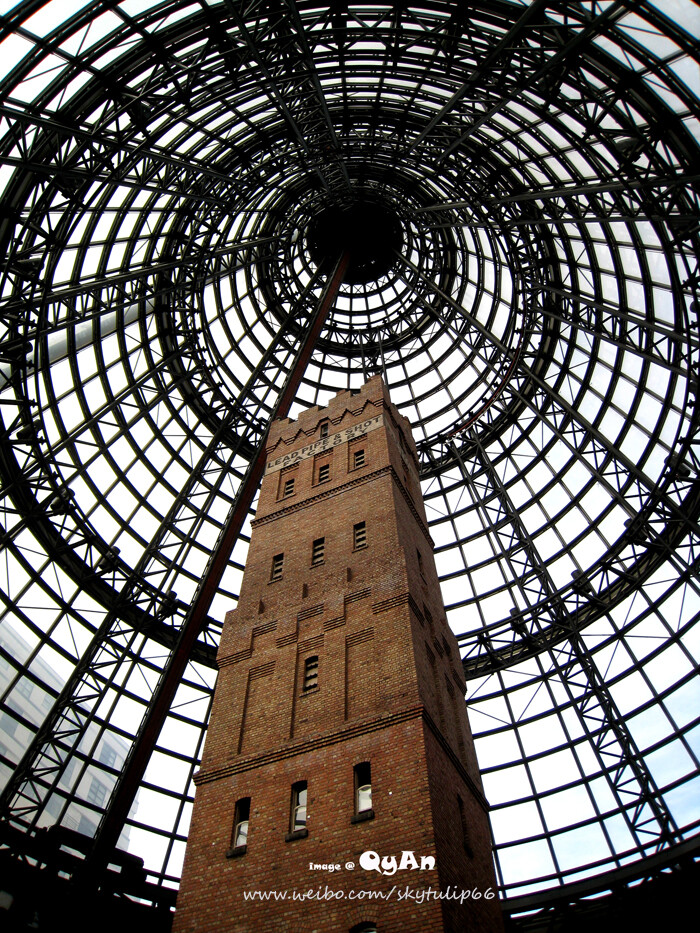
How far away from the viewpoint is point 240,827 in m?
15.8

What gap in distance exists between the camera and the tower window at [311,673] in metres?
18.1

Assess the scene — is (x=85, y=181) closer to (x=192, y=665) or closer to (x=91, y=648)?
(x=91, y=648)

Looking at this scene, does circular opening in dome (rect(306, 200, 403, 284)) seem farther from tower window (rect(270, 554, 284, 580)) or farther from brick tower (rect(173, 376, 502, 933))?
tower window (rect(270, 554, 284, 580))

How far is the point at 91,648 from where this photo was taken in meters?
26.6

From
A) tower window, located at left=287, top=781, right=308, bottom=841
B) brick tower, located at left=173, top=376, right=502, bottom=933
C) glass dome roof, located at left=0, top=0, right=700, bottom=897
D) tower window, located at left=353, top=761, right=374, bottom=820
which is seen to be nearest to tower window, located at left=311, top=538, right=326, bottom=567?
brick tower, located at left=173, top=376, right=502, bottom=933

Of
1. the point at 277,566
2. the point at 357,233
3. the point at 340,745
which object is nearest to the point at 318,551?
the point at 277,566

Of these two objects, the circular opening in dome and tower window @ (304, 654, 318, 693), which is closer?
tower window @ (304, 654, 318, 693)

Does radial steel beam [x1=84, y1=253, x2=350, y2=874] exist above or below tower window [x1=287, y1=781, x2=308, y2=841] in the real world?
above

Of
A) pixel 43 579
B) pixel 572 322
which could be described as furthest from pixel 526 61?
pixel 43 579

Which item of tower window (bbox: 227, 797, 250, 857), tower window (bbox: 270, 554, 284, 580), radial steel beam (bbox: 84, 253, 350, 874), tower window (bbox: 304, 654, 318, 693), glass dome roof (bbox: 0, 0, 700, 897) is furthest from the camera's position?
tower window (bbox: 270, 554, 284, 580)

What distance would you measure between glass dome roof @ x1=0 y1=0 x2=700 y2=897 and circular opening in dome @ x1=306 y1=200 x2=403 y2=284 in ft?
0.52

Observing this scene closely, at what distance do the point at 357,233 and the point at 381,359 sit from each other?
23.4 ft

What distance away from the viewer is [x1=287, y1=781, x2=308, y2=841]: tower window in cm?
1466

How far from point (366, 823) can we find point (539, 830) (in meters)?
16.7
